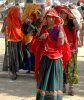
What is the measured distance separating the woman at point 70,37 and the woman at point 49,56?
0.96 metres

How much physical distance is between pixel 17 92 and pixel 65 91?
961 millimetres

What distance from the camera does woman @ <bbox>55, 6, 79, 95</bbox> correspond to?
21.6 ft

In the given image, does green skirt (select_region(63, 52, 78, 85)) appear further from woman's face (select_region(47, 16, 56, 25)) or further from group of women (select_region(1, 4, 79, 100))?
woman's face (select_region(47, 16, 56, 25))

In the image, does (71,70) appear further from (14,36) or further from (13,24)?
(13,24)

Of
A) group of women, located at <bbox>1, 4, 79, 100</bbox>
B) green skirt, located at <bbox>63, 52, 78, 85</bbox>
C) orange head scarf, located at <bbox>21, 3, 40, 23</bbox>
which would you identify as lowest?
green skirt, located at <bbox>63, 52, 78, 85</bbox>

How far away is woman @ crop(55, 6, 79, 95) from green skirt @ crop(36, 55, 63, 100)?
43.3 inches

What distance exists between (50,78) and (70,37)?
4.22 ft

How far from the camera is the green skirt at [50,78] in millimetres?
5656

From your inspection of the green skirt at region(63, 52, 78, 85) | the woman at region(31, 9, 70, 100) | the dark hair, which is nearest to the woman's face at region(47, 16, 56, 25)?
the woman at region(31, 9, 70, 100)

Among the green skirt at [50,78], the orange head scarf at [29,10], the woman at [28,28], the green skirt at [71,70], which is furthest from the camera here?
the orange head scarf at [29,10]

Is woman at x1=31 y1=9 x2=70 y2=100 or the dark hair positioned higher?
the dark hair

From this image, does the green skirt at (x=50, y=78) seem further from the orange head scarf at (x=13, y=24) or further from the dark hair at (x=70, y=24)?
the orange head scarf at (x=13, y=24)

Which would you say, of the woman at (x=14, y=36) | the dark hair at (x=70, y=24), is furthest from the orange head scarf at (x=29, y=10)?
the dark hair at (x=70, y=24)

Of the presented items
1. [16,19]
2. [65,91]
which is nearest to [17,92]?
[65,91]
